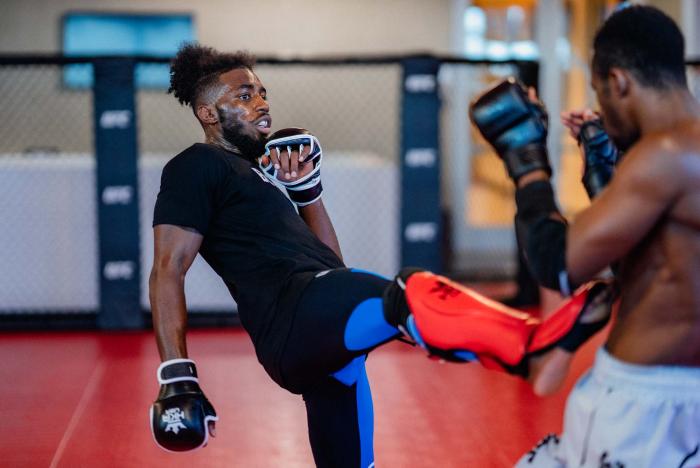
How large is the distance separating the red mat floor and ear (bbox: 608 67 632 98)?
1.72 metres

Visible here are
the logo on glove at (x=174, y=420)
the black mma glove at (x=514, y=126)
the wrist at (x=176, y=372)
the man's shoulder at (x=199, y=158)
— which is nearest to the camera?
the black mma glove at (x=514, y=126)

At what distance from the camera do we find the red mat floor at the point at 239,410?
315 cm

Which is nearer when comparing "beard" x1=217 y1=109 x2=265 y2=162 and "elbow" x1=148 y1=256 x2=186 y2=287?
"elbow" x1=148 y1=256 x2=186 y2=287

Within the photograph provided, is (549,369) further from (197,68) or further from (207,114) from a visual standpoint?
(197,68)

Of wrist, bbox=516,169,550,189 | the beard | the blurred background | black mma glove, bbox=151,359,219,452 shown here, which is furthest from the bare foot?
the blurred background

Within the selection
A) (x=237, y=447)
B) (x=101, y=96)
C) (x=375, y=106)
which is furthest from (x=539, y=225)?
(x=375, y=106)

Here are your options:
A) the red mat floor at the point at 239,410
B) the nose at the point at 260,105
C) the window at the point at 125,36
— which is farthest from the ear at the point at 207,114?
the window at the point at 125,36

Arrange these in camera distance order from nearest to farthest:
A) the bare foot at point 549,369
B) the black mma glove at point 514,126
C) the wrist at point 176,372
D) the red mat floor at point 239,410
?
the bare foot at point 549,369, the black mma glove at point 514,126, the wrist at point 176,372, the red mat floor at point 239,410

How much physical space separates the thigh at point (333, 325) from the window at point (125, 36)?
5862 mm

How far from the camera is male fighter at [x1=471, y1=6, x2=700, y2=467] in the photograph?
1.57 metres

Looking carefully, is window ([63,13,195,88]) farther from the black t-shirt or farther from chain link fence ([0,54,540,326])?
the black t-shirt

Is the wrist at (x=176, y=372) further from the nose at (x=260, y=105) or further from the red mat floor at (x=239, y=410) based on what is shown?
the red mat floor at (x=239, y=410)

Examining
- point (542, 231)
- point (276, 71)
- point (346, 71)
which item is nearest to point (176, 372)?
point (542, 231)

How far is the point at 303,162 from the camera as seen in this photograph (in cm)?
253
